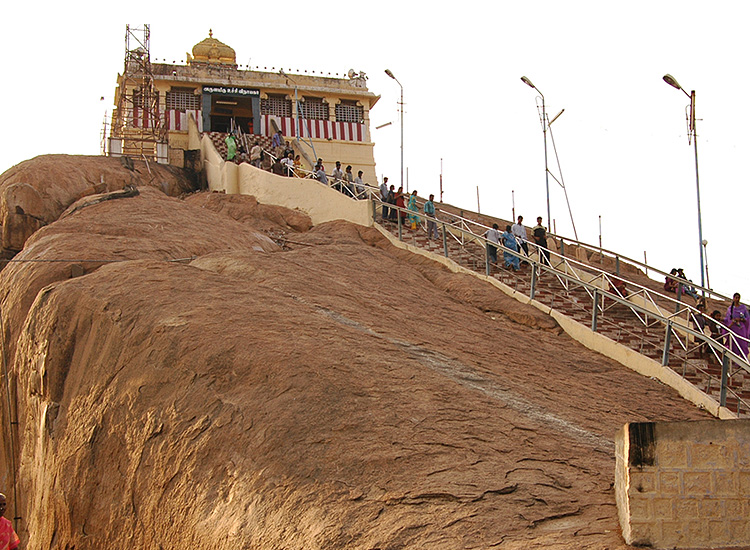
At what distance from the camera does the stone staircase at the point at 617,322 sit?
13.1m

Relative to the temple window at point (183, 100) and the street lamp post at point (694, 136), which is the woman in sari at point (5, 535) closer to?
the street lamp post at point (694, 136)

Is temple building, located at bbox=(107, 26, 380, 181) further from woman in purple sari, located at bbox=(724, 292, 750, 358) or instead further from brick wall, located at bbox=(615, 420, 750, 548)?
brick wall, located at bbox=(615, 420, 750, 548)

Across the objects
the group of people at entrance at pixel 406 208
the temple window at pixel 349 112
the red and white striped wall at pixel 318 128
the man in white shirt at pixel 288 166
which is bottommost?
the group of people at entrance at pixel 406 208

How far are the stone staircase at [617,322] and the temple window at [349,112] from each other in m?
16.3

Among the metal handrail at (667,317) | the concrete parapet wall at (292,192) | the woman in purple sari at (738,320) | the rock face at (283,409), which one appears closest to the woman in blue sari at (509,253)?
the metal handrail at (667,317)

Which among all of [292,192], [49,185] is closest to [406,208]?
[292,192]

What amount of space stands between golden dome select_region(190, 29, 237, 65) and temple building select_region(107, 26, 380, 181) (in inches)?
64.1

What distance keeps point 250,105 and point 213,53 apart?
4909 mm

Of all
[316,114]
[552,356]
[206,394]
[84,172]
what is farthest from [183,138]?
[206,394]

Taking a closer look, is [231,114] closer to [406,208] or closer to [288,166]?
[288,166]

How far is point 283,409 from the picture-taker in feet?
27.0

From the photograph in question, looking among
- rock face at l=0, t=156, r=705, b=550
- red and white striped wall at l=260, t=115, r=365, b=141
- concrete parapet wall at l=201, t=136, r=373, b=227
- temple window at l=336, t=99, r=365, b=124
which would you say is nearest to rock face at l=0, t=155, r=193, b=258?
concrete parapet wall at l=201, t=136, r=373, b=227

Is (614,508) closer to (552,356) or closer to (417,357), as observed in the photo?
(417,357)

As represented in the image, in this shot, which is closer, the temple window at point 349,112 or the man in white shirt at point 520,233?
the man in white shirt at point 520,233
